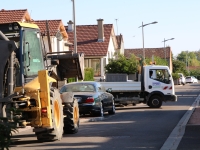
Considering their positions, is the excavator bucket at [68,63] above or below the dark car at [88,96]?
above

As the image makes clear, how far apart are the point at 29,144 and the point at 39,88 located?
5.29ft

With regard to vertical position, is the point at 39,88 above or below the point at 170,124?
above

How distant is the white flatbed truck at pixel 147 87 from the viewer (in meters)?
31.2

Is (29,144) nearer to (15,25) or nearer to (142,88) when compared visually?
(15,25)

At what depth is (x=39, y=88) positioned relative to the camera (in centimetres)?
1373

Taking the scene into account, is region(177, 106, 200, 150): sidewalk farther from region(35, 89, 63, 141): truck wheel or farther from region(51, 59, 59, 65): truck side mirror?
region(51, 59, 59, 65): truck side mirror

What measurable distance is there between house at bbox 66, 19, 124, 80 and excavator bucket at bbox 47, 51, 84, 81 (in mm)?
49245

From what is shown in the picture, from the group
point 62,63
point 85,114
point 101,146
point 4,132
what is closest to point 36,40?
point 62,63

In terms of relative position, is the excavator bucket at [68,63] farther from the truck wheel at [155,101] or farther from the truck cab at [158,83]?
the truck wheel at [155,101]

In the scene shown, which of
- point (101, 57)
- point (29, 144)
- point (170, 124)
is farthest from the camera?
point (101, 57)

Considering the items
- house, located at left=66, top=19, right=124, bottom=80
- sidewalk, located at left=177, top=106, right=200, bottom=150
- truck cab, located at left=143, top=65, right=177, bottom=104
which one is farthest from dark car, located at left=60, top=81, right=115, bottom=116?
house, located at left=66, top=19, right=124, bottom=80

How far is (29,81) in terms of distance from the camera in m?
14.1

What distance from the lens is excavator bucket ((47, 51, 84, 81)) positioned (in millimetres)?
16375

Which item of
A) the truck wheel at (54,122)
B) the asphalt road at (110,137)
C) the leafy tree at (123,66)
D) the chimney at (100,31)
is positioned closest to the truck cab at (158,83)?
the asphalt road at (110,137)
